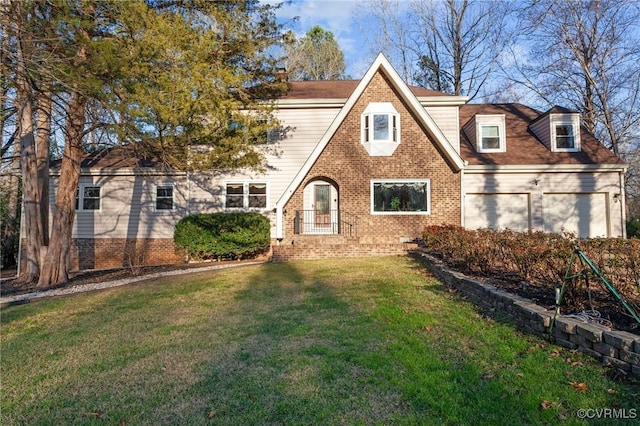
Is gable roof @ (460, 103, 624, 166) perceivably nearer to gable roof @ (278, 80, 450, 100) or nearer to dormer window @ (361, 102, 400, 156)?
gable roof @ (278, 80, 450, 100)

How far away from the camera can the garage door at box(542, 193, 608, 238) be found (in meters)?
14.4

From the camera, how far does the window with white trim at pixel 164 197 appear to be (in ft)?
51.6

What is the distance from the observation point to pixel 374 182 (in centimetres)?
1357

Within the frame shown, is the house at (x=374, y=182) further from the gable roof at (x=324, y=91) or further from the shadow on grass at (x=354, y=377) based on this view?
the shadow on grass at (x=354, y=377)

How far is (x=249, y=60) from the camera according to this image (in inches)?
473

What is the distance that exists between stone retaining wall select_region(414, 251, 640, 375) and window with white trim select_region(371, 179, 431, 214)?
7.43 metres

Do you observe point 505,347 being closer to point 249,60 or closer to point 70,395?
point 70,395

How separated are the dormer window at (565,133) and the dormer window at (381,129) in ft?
22.9

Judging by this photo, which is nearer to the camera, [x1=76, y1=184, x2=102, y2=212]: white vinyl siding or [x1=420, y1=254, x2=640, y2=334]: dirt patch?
[x1=420, y1=254, x2=640, y2=334]: dirt patch

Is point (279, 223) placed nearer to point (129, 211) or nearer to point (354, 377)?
point (129, 211)

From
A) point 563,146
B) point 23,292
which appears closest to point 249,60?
point 23,292

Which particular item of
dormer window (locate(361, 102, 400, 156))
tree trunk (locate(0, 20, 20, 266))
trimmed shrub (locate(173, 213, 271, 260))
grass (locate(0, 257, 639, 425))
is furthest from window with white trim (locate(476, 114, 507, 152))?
tree trunk (locate(0, 20, 20, 266))

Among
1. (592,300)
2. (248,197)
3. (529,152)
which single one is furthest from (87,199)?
(529,152)

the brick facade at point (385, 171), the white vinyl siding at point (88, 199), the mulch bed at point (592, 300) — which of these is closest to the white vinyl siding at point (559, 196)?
the brick facade at point (385, 171)
